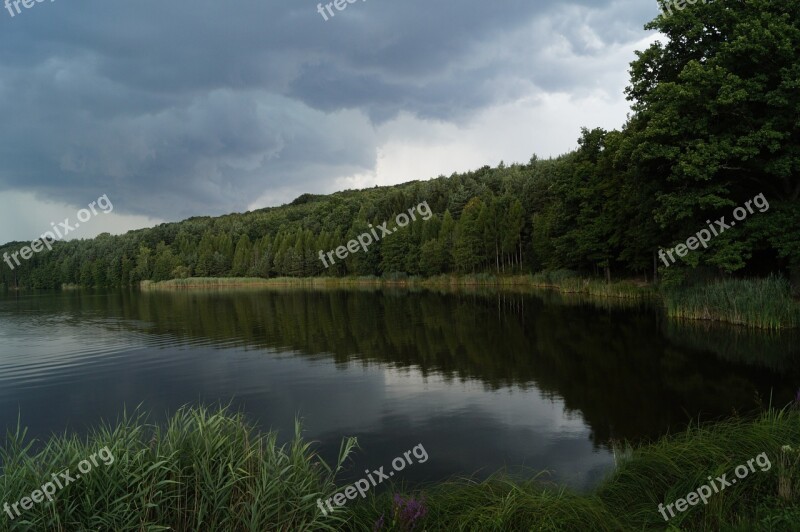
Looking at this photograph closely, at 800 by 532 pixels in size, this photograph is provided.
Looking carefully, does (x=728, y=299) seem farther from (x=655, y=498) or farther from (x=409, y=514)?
(x=409, y=514)

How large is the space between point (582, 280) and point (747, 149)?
90.2 feet

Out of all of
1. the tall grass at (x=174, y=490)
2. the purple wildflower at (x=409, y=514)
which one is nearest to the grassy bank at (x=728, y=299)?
the purple wildflower at (x=409, y=514)

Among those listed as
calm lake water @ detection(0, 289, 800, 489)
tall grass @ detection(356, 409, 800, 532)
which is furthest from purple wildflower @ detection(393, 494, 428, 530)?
calm lake water @ detection(0, 289, 800, 489)

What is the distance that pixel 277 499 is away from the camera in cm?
509

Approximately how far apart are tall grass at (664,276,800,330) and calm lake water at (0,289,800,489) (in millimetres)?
1035

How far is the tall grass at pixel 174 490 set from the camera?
15.4 ft

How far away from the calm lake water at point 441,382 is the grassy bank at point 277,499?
2.12 meters

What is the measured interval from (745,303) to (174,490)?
76.0 feet

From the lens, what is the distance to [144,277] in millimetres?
131875

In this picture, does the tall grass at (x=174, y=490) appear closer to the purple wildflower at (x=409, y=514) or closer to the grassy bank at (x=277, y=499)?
the grassy bank at (x=277, y=499)

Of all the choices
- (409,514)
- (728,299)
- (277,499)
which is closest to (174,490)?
(277,499)

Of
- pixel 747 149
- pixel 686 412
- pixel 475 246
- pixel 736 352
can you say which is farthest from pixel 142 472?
pixel 475 246

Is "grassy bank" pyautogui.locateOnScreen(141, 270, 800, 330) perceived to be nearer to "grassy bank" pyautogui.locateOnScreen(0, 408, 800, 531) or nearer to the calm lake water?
the calm lake water

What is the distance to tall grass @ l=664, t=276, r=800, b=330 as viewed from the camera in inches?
784
